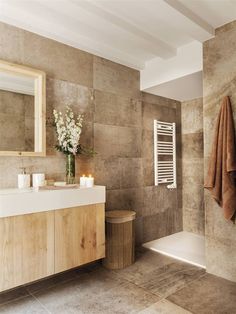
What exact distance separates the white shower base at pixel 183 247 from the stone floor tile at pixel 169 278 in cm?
16

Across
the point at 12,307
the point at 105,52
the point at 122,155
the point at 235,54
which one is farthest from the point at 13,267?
the point at 235,54

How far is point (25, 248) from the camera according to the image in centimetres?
180

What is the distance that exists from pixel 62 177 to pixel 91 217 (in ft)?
1.78

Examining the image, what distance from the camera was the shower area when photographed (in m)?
3.45

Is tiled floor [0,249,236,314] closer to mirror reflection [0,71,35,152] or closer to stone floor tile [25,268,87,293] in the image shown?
stone floor tile [25,268,87,293]

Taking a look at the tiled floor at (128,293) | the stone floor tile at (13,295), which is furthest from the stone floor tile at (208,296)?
the stone floor tile at (13,295)

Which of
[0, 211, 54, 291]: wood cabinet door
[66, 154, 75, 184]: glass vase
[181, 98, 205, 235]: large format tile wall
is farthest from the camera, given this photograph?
[181, 98, 205, 235]: large format tile wall

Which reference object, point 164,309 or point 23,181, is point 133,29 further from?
point 164,309

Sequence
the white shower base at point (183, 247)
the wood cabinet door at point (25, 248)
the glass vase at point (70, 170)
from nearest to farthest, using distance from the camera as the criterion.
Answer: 1. the wood cabinet door at point (25, 248)
2. the glass vase at point (70, 170)
3. the white shower base at point (183, 247)

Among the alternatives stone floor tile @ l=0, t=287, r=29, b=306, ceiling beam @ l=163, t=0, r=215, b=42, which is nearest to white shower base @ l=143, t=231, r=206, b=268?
stone floor tile @ l=0, t=287, r=29, b=306

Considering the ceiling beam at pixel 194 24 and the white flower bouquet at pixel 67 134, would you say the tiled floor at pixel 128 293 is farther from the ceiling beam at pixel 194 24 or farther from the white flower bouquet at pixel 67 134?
the ceiling beam at pixel 194 24

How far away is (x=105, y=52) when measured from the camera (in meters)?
2.75

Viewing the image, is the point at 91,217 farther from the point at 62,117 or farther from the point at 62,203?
the point at 62,117

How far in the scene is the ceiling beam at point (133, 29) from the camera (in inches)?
77.0
